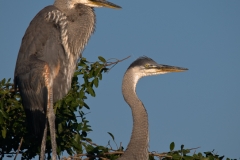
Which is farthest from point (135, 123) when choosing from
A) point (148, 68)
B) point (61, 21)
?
point (61, 21)

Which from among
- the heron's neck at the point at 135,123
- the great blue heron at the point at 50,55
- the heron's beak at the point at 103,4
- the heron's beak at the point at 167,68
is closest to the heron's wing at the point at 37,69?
the great blue heron at the point at 50,55

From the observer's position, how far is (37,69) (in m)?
5.09

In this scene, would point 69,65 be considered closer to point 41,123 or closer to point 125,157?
point 41,123

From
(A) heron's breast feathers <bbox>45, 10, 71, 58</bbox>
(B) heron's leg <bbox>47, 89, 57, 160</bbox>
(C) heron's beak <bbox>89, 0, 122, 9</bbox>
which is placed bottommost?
(B) heron's leg <bbox>47, 89, 57, 160</bbox>

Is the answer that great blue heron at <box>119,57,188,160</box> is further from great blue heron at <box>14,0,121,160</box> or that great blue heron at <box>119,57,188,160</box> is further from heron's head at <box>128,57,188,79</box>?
great blue heron at <box>14,0,121,160</box>

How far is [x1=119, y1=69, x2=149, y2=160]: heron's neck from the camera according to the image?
4984mm

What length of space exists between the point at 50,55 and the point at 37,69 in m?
0.29

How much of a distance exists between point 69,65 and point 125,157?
128 centimetres

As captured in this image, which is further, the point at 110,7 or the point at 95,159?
the point at 110,7

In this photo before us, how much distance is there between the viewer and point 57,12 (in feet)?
17.9

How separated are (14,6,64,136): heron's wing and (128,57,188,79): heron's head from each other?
86 centimetres

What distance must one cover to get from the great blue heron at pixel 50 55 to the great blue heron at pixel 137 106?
642mm

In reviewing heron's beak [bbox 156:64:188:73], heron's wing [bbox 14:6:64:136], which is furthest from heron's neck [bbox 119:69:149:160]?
heron's wing [bbox 14:6:64:136]

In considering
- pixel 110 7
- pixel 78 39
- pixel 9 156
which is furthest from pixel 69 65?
pixel 9 156
